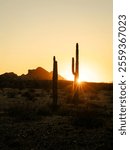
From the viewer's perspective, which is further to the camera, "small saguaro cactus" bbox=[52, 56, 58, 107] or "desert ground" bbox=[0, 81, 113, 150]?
"small saguaro cactus" bbox=[52, 56, 58, 107]

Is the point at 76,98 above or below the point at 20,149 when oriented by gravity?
above

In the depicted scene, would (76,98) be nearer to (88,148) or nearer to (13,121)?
(13,121)

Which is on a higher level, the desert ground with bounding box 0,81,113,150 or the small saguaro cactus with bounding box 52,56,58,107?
the small saguaro cactus with bounding box 52,56,58,107

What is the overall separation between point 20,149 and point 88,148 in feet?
6.74

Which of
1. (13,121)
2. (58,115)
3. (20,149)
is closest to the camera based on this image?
(20,149)

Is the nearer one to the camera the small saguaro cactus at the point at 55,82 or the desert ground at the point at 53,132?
the desert ground at the point at 53,132

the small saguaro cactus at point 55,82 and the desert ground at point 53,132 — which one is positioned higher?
the small saguaro cactus at point 55,82

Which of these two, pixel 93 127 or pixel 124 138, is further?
pixel 93 127

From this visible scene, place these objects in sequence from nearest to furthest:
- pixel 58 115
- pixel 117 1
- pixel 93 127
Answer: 1. pixel 117 1
2. pixel 93 127
3. pixel 58 115

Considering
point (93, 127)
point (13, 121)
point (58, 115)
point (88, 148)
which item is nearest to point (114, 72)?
point (88, 148)

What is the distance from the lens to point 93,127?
14750 mm

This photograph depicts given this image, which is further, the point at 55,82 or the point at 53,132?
Result: the point at 55,82

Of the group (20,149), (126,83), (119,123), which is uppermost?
(126,83)

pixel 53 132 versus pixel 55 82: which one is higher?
pixel 55 82
